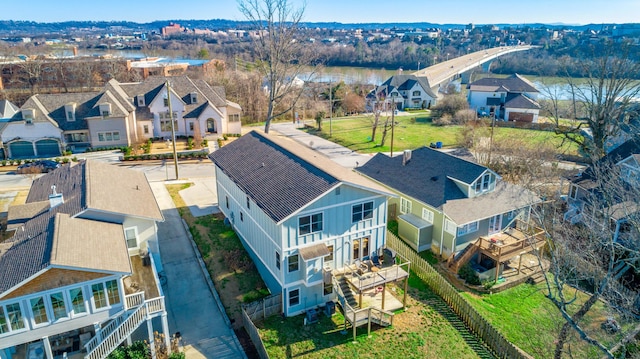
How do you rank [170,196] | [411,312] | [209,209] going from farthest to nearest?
[170,196] → [209,209] → [411,312]

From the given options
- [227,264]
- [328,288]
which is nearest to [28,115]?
[227,264]

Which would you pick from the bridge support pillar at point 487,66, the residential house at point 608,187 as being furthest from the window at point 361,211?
the bridge support pillar at point 487,66

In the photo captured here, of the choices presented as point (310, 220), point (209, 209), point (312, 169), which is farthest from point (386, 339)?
point (209, 209)

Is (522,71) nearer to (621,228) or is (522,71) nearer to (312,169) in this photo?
(621,228)

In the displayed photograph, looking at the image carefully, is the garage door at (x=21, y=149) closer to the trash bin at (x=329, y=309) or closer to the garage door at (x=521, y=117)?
the trash bin at (x=329, y=309)

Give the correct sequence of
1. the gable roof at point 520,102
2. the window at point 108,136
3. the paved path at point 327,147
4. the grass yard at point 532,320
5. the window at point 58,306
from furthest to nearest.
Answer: the gable roof at point 520,102 → the window at point 108,136 → the paved path at point 327,147 → the grass yard at point 532,320 → the window at point 58,306

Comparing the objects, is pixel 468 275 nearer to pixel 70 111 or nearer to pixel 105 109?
pixel 105 109
